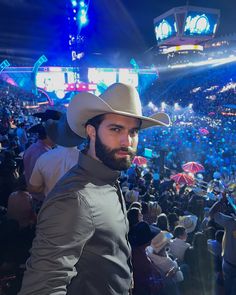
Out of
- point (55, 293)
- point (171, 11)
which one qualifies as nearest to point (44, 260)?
point (55, 293)

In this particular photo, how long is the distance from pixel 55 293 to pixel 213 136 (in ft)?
72.8

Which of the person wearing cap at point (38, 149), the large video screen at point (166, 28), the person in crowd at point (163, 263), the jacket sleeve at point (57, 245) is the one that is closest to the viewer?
the jacket sleeve at point (57, 245)

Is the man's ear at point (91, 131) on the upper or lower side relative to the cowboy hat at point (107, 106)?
lower

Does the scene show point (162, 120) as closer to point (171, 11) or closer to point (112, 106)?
point (112, 106)

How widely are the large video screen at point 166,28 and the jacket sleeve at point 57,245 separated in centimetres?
3630

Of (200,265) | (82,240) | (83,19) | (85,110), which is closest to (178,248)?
(200,265)

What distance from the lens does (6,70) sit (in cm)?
4256

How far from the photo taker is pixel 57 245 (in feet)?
4.34

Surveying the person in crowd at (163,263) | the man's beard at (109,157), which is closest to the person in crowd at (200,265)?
the person in crowd at (163,263)

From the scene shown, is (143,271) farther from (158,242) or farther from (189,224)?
(189,224)

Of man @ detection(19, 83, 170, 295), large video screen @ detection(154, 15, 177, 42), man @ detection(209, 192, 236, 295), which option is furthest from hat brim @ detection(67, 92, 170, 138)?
large video screen @ detection(154, 15, 177, 42)

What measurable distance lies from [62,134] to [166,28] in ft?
121

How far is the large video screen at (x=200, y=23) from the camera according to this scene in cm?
3288

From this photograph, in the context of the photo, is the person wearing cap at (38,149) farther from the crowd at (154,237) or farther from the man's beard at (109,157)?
the man's beard at (109,157)
